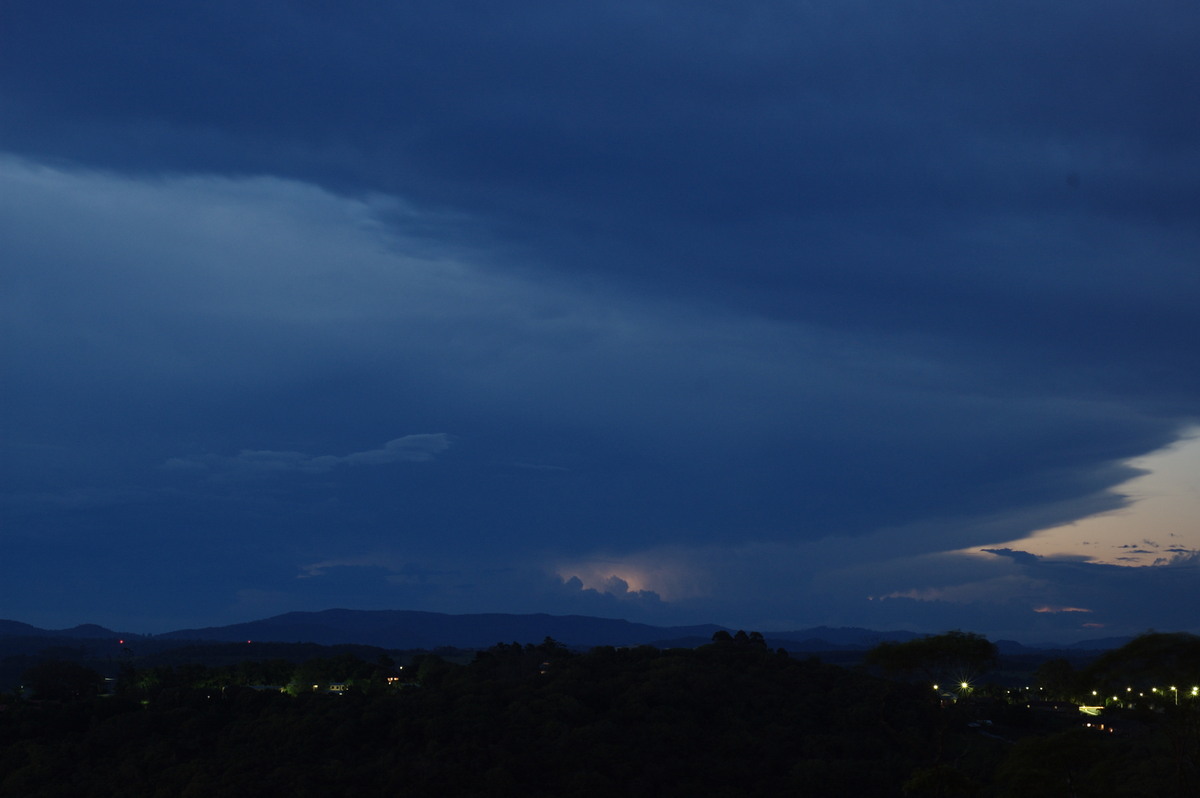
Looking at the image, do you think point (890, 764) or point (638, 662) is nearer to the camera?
point (890, 764)

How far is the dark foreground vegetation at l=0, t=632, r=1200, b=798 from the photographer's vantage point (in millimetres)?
49500

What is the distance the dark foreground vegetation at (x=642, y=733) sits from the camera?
49.5m

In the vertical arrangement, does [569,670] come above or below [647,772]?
above

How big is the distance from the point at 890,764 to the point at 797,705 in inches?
535

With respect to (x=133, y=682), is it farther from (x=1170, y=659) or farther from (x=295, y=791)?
(x=1170, y=659)

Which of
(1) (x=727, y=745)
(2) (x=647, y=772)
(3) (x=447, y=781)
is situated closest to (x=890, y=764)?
(1) (x=727, y=745)

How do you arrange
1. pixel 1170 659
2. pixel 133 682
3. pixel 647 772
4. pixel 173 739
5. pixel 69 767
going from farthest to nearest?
pixel 133 682, pixel 173 739, pixel 69 767, pixel 647 772, pixel 1170 659

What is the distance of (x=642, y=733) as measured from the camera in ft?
246

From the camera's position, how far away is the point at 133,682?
366 feet

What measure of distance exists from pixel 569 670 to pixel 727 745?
22.2 meters

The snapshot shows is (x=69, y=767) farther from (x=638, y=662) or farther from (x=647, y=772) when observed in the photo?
(x=638, y=662)

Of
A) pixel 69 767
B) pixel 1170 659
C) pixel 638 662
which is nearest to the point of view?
pixel 1170 659

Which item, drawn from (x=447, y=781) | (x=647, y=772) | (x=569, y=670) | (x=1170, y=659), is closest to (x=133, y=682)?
(x=569, y=670)

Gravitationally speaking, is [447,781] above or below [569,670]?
below
